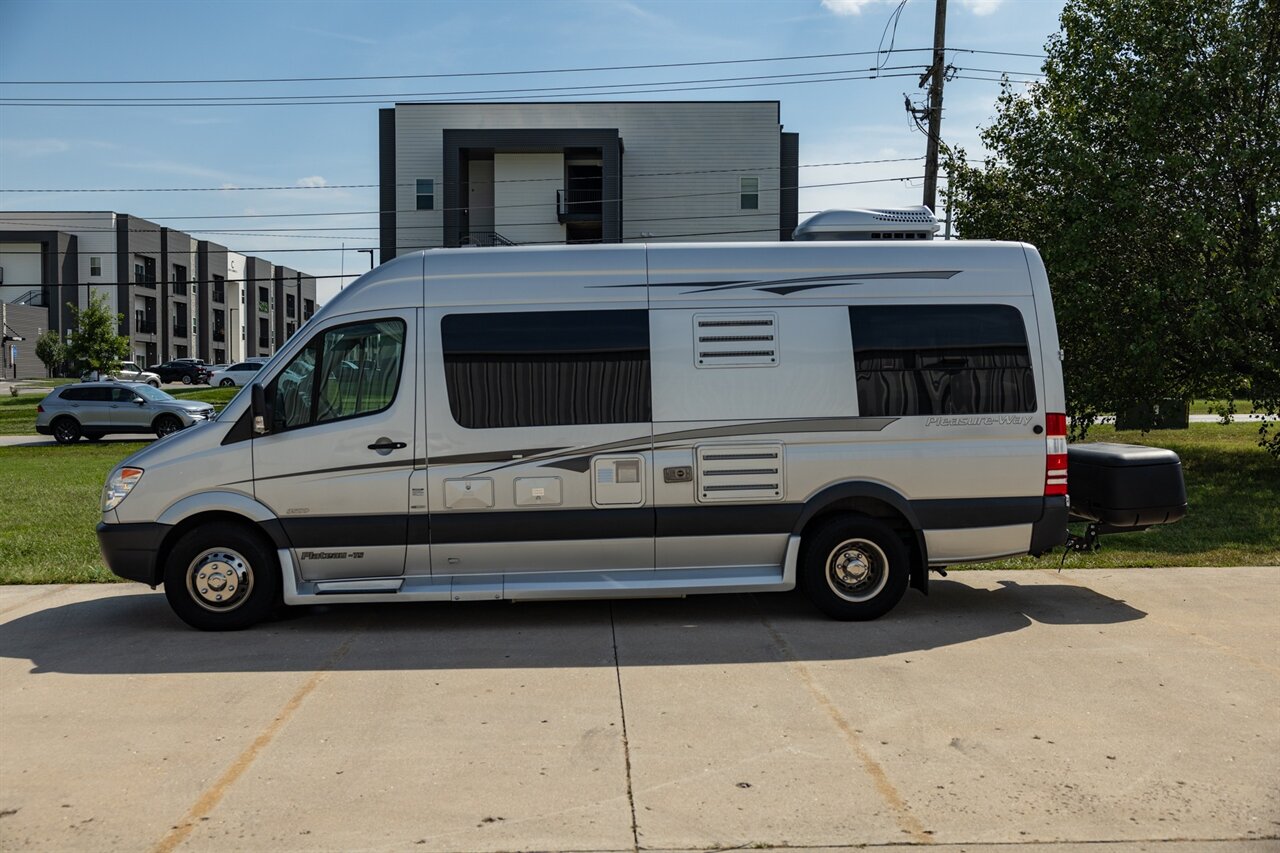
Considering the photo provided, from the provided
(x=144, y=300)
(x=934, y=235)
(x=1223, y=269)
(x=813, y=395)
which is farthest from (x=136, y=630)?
(x=144, y=300)

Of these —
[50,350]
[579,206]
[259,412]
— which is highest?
[579,206]

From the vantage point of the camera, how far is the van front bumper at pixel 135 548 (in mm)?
7719

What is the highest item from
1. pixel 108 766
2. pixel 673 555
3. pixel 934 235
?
pixel 934 235

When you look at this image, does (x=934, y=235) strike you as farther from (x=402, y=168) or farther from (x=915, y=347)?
(x=402, y=168)

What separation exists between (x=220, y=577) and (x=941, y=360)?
5.24 metres

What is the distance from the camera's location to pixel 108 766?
518cm

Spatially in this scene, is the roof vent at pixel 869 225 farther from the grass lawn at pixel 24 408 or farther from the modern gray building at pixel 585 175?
the modern gray building at pixel 585 175

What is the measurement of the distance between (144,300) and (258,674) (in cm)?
8467

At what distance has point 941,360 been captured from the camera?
26.4ft

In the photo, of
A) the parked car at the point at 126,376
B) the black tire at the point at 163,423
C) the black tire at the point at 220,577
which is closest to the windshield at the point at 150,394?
the black tire at the point at 163,423

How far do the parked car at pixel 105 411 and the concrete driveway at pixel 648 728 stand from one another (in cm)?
2149

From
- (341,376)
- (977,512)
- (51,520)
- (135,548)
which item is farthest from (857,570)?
(51,520)

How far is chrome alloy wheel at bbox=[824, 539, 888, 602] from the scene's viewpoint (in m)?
7.95

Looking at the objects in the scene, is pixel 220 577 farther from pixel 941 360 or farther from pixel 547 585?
pixel 941 360
